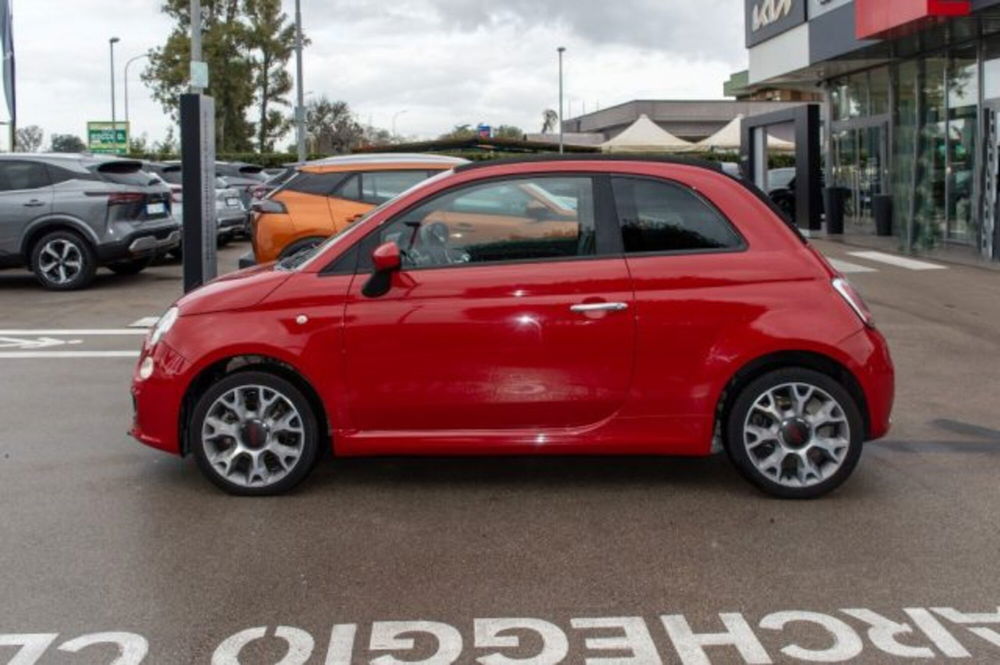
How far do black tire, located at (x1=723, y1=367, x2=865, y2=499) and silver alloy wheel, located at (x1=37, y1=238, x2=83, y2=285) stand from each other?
11161 millimetres

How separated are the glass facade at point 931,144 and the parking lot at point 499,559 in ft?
39.5

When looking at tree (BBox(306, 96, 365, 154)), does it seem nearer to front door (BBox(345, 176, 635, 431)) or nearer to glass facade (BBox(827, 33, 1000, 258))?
glass facade (BBox(827, 33, 1000, 258))

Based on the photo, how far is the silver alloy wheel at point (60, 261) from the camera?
563 inches

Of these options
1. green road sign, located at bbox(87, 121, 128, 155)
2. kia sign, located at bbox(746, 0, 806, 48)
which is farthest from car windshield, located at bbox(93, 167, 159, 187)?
green road sign, located at bbox(87, 121, 128, 155)

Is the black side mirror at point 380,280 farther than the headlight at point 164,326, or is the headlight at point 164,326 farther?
the headlight at point 164,326

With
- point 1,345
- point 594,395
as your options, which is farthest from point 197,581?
point 1,345

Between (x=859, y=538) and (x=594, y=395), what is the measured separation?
1344mm

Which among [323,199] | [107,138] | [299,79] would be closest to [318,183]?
[323,199]

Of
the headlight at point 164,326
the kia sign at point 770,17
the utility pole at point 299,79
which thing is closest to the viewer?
the headlight at point 164,326

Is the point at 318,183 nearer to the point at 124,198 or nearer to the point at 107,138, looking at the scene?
the point at 124,198

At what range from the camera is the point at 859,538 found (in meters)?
4.86

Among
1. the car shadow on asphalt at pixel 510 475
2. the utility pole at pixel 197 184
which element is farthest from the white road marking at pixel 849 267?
the car shadow on asphalt at pixel 510 475

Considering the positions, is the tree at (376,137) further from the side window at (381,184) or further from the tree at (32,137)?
the side window at (381,184)

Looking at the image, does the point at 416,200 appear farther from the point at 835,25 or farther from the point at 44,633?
the point at 835,25
